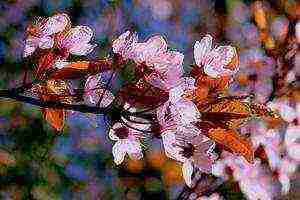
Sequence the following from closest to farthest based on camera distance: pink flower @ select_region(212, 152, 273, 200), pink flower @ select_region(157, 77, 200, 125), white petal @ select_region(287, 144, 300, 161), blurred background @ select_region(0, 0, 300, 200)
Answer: pink flower @ select_region(157, 77, 200, 125) → pink flower @ select_region(212, 152, 273, 200) → white petal @ select_region(287, 144, 300, 161) → blurred background @ select_region(0, 0, 300, 200)

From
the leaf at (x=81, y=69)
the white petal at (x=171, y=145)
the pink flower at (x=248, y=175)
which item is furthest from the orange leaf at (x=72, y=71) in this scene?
the pink flower at (x=248, y=175)

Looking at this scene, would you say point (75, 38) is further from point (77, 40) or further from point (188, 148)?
point (188, 148)

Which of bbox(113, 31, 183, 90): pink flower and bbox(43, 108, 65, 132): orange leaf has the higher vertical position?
bbox(113, 31, 183, 90): pink flower

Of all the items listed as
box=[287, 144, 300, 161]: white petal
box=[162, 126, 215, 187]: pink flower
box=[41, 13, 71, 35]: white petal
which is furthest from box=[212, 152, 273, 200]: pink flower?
box=[41, 13, 71, 35]: white petal

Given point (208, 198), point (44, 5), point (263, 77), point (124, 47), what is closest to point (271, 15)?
point (263, 77)

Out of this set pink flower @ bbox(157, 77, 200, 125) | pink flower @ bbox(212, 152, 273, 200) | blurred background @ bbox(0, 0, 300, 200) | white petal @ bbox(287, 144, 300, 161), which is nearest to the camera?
pink flower @ bbox(157, 77, 200, 125)

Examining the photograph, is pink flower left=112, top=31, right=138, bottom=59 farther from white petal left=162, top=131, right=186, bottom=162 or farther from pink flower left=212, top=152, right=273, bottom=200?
pink flower left=212, top=152, right=273, bottom=200
